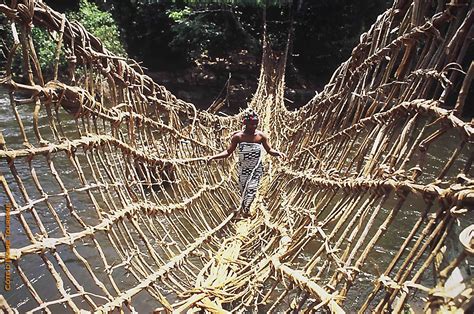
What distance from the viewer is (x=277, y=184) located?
2.60 m

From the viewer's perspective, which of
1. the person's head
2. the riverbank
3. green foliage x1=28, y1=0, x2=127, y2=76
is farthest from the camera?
the riverbank

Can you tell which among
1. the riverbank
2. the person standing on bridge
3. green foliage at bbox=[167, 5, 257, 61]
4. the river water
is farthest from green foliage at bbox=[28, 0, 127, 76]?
the person standing on bridge

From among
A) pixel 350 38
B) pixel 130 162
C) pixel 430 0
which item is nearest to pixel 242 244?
pixel 130 162

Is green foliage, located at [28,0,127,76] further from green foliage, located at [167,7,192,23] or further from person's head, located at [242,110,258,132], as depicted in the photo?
person's head, located at [242,110,258,132]

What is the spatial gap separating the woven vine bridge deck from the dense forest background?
5.27m

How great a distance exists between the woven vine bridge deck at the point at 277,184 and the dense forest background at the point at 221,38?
5266mm

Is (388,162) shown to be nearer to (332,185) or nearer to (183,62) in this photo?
(332,185)

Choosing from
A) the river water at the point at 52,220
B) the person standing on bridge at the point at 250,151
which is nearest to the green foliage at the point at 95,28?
the river water at the point at 52,220

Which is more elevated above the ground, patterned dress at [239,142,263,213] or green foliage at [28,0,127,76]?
patterned dress at [239,142,263,213]

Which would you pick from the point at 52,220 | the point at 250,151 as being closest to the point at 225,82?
the point at 52,220

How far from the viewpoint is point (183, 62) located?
873cm

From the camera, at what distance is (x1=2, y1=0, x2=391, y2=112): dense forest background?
302 inches

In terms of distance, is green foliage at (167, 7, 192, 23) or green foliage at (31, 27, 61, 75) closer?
green foliage at (31, 27, 61, 75)

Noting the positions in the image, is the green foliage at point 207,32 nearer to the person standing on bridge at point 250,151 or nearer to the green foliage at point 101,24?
the green foliage at point 101,24
